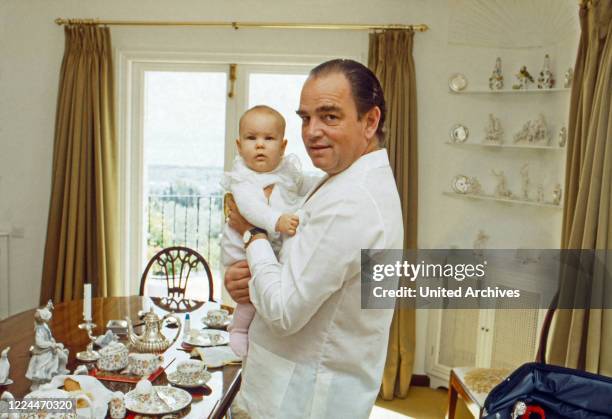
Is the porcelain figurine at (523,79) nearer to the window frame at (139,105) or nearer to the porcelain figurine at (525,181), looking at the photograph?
the porcelain figurine at (525,181)

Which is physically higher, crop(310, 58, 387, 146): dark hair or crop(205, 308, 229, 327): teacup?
crop(310, 58, 387, 146): dark hair

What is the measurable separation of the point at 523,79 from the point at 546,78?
15cm

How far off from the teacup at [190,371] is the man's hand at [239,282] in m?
0.63

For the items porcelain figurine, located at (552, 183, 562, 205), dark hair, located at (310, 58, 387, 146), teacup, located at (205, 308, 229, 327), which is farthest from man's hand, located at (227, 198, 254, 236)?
porcelain figurine, located at (552, 183, 562, 205)

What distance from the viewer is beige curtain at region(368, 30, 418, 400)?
Answer: 363cm

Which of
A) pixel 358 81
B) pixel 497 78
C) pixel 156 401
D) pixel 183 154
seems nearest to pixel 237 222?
pixel 358 81

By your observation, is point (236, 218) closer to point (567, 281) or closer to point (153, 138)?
point (567, 281)

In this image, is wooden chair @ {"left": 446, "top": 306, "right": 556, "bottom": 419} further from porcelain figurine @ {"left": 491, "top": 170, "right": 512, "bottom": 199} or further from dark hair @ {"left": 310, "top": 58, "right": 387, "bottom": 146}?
dark hair @ {"left": 310, "top": 58, "right": 387, "bottom": 146}

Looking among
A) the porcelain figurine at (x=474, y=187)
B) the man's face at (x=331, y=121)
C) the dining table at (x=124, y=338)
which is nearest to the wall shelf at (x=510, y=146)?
the porcelain figurine at (x=474, y=187)

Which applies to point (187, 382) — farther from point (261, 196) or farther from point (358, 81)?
point (358, 81)

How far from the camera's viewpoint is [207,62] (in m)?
3.88

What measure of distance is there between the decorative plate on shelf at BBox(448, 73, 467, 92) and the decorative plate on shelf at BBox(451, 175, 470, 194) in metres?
0.60

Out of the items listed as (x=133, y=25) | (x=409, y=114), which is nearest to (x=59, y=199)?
(x=133, y=25)

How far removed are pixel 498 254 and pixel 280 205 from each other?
2.38 meters
